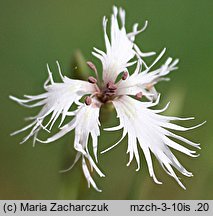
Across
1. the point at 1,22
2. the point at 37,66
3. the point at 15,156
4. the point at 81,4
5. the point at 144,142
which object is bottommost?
the point at 144,142

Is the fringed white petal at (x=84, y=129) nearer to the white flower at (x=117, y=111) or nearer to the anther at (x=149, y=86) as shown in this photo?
the white flower at (x=117, y=111)

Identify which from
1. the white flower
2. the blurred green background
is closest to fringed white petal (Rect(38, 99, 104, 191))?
the white flower

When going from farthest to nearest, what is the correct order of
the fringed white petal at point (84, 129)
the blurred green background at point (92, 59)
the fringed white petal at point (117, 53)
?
the blurred green background at point (92, 59)
the fringed white petal at point (117, 53)
the fringed white petal at point (84, 129)

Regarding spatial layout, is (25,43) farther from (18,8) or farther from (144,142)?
(144,142)

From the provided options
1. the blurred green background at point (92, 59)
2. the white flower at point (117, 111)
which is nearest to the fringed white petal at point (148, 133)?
the white flower at point (117, 111)

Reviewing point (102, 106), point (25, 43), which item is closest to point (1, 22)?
point (25, 43)

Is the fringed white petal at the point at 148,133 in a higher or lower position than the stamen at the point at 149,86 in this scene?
lower

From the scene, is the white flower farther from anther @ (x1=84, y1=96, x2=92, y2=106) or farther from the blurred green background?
the blurred green background
